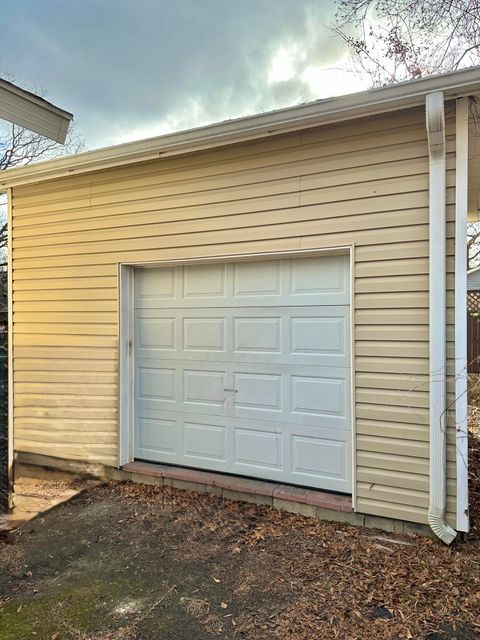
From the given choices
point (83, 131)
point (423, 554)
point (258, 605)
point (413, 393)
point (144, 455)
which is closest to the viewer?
point (258, 605)

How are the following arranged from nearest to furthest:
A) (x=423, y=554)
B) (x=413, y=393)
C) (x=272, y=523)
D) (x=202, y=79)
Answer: (x=423, y=554)
(x=413, y=393)
(x=272, y=523)
(x=202, y=79)

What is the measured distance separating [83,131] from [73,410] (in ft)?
36.2

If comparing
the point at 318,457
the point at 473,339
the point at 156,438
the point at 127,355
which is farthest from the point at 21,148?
the point at 473,339

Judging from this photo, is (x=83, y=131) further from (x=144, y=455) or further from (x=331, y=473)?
(x=331, y=473)

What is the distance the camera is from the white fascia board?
3463mm

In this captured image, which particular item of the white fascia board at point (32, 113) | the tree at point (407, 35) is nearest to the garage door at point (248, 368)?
the white fascia board at point (32, 113)

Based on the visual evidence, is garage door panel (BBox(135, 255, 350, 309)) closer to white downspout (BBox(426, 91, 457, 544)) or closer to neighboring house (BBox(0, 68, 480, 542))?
neighboring house (BBox(0, 68, 480, 542))

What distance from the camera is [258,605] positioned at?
7.69 ft

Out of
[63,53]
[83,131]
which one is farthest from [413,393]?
[83,131]

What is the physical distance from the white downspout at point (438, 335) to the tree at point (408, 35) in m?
4.29

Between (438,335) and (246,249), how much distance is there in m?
1.71

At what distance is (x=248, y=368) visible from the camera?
12.6ft

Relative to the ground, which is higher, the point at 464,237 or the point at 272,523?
the point at 464,237

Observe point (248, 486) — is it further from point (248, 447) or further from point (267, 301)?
point (267, 301)
